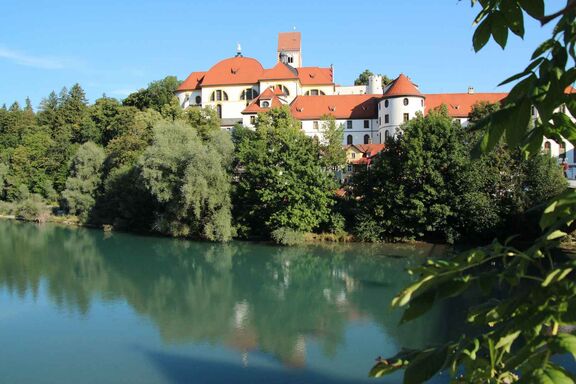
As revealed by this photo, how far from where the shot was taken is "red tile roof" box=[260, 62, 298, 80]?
1906 inches

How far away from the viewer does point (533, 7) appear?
1.43 m

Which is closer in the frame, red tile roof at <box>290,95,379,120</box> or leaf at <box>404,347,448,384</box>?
leaf at <box>404,347,448,384</box>

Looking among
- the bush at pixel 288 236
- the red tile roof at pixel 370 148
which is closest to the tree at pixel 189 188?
the bush at pixel 288 236

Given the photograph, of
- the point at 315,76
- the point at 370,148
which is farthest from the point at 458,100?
the point at 315,76

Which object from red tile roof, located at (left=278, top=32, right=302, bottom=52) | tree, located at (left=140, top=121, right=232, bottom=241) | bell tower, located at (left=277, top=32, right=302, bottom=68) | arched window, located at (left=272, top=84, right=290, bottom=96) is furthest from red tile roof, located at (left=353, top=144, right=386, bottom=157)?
red tile roof, located at (left=278, top=32, right=302, bottom=52)

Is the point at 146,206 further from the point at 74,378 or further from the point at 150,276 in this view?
the point at 74,378

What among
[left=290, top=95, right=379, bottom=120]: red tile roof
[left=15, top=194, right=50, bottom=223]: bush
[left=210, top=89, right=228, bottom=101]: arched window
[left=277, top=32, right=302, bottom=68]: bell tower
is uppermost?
[left=277, top=32, right=302, bottom=68]: bell tower

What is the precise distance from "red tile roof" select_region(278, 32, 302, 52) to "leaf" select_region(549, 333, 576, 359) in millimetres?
61998

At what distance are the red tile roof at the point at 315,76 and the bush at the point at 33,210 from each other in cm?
2495

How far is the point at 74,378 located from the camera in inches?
426

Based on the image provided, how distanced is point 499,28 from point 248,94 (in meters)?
48.6

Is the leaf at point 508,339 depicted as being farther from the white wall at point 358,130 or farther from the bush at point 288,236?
the white wall at point 358,130

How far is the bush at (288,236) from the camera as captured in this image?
2673 cm

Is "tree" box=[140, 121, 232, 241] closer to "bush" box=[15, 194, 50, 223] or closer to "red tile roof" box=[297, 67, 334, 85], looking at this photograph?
"bush" box=[15, 194, 50, 223]
